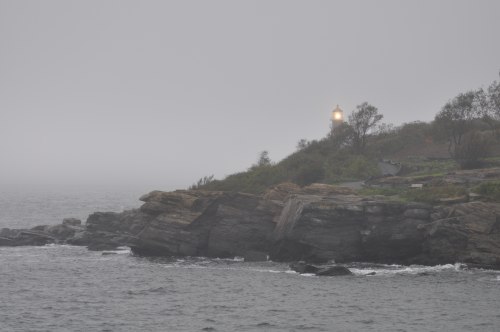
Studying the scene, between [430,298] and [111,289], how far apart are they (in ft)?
76.4

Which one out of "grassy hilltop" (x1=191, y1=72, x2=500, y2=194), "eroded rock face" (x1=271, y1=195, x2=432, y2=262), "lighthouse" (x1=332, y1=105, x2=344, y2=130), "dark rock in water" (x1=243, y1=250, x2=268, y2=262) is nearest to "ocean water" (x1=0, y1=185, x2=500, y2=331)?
"dark rock in water" (x1=243, y1=250, x2=268, y2=262)

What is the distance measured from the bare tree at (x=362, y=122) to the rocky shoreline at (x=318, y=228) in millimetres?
34096

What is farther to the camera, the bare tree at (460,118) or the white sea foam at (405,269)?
the bare tree at (460,118)

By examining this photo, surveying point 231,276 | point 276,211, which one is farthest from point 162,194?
point 231,276

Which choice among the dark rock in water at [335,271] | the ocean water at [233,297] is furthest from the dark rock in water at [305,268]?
Answer: the dark rock in water at [335,271]

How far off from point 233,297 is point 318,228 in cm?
1615

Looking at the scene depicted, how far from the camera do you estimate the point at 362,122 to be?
10281 cm

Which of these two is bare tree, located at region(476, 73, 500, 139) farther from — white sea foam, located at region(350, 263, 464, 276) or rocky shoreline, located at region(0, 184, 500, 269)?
white sea foam, located at region(350, 263, 464, 276)

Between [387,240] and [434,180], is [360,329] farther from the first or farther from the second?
[434,180]

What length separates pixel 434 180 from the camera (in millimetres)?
71688

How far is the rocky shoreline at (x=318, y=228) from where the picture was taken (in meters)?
55.0

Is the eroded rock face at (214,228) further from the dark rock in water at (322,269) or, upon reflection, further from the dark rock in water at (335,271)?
the dark rock in water at (335,271)

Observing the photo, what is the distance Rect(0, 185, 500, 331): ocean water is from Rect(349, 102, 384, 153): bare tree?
48.3 m

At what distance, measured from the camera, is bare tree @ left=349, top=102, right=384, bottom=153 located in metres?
102
